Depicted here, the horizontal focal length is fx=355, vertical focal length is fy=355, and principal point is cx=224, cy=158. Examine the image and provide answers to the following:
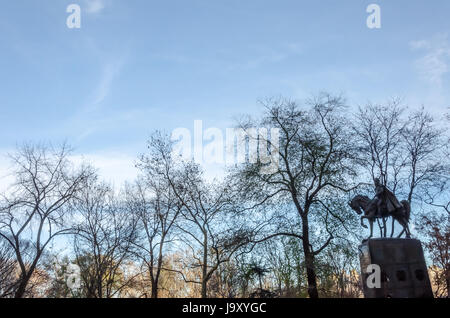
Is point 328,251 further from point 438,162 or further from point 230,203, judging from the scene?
point 438,162

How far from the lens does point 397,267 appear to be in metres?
12.1

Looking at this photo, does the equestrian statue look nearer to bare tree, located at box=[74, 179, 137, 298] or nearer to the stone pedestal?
the stone pedestal

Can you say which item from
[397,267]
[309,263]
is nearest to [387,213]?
[397,267]

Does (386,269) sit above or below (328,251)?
below

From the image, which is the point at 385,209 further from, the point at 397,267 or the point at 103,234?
the point at 103,234

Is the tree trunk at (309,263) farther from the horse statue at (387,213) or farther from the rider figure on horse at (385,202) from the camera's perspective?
the rider figure on horse at (385,202)

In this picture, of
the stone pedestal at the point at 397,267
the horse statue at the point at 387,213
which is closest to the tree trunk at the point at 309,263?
the horse statue at the point at 387,213

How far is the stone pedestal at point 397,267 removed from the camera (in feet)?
39.1

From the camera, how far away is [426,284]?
1223cm

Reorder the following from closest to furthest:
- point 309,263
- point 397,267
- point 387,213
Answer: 1. point 397,267
2. point 387,213
3. point 309,263

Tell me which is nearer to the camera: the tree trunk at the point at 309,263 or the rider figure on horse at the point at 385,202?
the rider figure on horse at the point at 385,202

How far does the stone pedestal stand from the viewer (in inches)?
469
